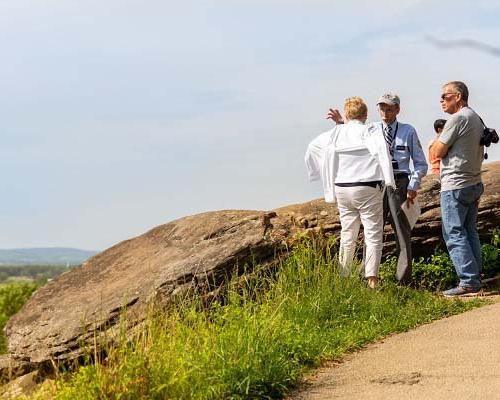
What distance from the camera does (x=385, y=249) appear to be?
37.0 feet

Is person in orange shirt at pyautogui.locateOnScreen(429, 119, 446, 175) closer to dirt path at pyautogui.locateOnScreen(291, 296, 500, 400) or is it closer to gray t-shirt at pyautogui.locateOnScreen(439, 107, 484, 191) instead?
gray t-shirt at pyautogui.locateOnScreen(439, 107, 484, 191)

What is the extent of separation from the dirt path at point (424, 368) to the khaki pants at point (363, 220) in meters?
1.41

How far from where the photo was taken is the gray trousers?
32.3 ft

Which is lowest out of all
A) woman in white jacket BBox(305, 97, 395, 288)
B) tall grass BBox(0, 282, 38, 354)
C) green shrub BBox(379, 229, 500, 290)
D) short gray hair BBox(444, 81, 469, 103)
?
tall grass BBox(0, 282, 38, 354)

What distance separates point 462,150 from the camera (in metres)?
9.77

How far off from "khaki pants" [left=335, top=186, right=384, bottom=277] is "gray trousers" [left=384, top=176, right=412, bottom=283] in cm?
55

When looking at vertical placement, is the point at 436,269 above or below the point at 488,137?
below

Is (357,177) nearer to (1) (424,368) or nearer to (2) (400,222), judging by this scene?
(2) (400,222)

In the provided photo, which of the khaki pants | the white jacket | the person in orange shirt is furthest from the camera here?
the person in orange shirt

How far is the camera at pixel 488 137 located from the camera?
9936 mm

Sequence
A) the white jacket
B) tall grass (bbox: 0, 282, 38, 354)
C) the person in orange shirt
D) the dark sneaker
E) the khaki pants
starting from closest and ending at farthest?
the white jacket < the khaki pants < the dark sneaker < the person in orange shirt < tall grass (bbox: 0, 282, 38, 354)

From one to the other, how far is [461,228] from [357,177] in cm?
161

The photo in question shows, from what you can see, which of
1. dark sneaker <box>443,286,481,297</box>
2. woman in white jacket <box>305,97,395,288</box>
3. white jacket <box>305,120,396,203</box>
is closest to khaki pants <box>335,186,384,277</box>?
woman in white jacket <box>305,97,395,288</box>

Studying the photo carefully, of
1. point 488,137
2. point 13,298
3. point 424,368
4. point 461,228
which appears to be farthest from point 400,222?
point 13,298
